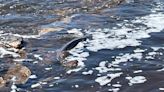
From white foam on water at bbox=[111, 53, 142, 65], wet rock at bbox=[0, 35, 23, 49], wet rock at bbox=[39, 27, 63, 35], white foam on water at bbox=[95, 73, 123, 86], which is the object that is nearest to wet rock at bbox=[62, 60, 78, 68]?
white foam on water at bbox=[111, 53, 142, 65]

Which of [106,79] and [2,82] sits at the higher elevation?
[2,82]

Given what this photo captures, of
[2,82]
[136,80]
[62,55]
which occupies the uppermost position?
[62,55]

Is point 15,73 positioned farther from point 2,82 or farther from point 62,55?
point 62,55

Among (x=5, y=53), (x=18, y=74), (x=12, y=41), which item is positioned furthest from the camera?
(x=12, y=41)

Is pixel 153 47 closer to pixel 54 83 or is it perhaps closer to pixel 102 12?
pixel 54 83

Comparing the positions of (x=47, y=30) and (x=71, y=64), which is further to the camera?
(x=47, y=30)

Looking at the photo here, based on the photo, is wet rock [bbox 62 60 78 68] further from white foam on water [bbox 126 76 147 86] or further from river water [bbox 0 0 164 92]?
white foam on water [bbox 126 76 147 86]

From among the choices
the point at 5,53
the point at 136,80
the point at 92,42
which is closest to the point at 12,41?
the point at 5,53
